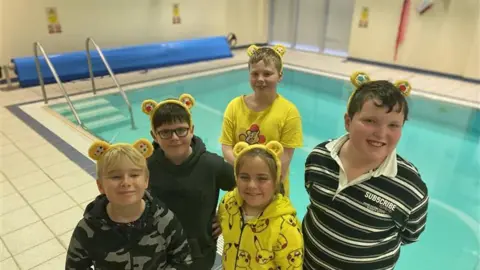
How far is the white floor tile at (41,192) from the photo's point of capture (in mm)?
3318

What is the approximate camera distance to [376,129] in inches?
47.5

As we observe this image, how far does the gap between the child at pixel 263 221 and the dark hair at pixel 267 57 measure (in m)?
0.59

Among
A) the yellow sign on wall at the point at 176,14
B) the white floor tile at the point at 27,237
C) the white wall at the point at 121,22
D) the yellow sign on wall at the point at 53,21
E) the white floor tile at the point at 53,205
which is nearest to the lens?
the white floor tile at the point at 27,237

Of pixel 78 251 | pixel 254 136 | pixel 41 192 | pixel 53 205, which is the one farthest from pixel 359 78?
pixel 41 192

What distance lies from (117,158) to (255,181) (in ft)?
1.67

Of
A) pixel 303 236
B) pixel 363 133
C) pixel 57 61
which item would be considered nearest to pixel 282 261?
pixel 303 236

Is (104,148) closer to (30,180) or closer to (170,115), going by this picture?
(170,115)

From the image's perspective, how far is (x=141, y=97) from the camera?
6.70 meters

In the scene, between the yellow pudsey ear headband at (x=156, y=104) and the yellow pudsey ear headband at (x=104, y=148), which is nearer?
the yellow pudsey ear headband at (x=104, y=148)

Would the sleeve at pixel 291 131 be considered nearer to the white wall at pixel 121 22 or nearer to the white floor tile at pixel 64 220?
the white floor tile at pixel 64 220

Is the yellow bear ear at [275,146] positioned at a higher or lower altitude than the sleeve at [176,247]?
higher

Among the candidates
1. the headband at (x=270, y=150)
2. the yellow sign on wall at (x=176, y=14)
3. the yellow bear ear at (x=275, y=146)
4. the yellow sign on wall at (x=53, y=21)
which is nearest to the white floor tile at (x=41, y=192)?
the headband at (x=270, y=150)

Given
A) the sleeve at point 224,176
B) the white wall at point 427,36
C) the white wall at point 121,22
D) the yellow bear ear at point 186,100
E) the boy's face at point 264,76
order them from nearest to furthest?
the sleeve at point 224,176, the yellow bear ear at point 186,100, the boy's face at point 264,76, the white wall at point 121,22, the white wall at point 427,36

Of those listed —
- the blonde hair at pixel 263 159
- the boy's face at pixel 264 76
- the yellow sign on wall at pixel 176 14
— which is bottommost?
the blonde hair at pixel 263 159
